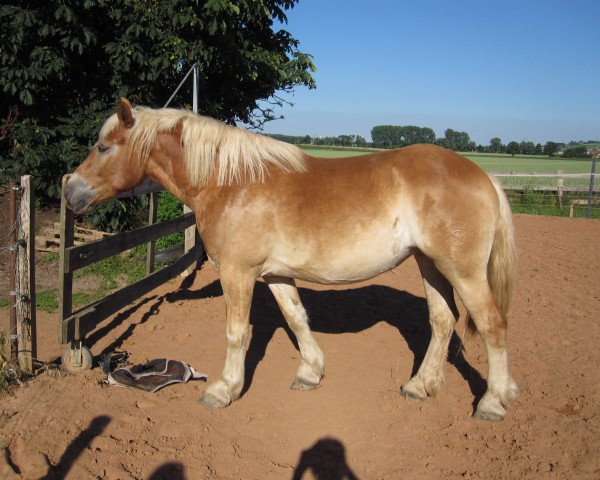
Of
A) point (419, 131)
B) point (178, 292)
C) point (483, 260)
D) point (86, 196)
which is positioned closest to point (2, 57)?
point (178, 292)

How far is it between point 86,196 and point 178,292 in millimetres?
3100

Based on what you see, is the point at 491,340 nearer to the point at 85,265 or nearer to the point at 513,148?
the point at 85,265

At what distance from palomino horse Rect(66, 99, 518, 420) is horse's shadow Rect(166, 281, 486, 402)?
948 millimetres

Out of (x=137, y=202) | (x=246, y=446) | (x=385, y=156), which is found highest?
(x=385, y=156)

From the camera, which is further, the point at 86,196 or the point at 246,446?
the point at 86,196

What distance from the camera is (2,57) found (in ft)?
24.0

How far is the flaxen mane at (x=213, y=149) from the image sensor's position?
3758 mm

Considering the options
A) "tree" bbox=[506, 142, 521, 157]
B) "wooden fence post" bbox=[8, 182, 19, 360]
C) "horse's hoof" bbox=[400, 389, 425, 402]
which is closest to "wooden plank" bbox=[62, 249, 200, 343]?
"wooden fence post" bbox=[8, 182, 19, 360]

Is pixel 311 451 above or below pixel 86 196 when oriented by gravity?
below

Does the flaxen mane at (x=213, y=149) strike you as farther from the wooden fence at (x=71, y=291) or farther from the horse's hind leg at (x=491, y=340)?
the horse's hind leg at (x=491, y=340)

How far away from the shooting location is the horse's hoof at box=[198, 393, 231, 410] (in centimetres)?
387

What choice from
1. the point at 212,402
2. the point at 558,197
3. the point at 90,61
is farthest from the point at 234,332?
the point at 558,197

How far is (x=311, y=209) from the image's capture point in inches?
143

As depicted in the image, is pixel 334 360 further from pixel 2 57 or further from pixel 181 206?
pixel 2 57
